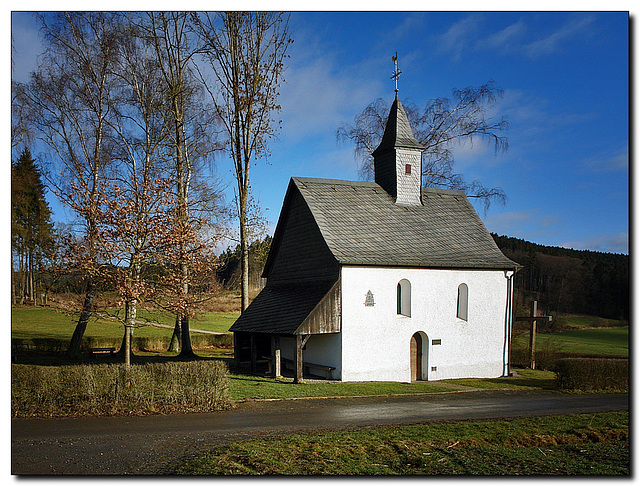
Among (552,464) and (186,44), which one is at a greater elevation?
(186,44)

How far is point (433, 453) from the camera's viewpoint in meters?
8.87

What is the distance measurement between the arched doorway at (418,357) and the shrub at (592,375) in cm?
531

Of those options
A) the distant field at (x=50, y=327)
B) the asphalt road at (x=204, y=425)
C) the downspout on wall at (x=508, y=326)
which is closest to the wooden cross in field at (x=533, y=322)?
the downspout on wall at (x=508, y=326)

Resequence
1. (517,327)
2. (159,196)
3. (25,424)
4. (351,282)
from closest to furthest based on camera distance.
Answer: (25,424)
(159,196)
(351,282)
(517,327)

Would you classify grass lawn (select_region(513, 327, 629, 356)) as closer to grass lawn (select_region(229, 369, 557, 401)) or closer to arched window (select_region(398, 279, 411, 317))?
grass lawn (select_region(229, 369, 557, 401))

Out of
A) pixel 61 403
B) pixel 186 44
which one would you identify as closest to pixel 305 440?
pixel 61 403

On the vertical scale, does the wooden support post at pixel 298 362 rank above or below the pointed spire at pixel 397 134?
below

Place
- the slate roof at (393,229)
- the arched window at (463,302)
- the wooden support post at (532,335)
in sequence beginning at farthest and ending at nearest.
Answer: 1. the wooden support post at (532,335)
2. the arched window at (463,302)
3. the slate roof at (393,229)

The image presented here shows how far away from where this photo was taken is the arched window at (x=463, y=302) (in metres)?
22.3

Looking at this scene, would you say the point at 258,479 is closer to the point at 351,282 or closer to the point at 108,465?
the point at 108,465

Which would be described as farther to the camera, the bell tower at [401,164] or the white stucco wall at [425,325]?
the bell tower at [401,164]

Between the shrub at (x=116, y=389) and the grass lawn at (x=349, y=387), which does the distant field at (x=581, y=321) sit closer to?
the grass lawn at (x=349, y=387)

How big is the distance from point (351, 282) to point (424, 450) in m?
10.7

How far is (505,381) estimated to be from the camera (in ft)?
71.6
